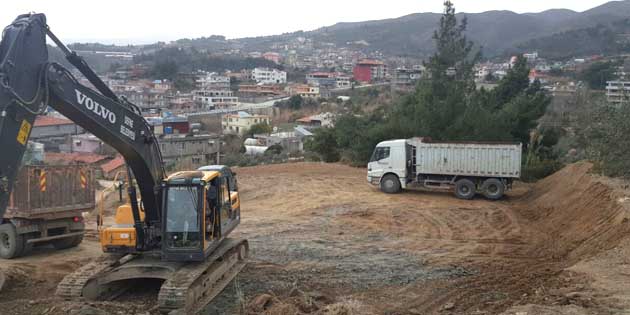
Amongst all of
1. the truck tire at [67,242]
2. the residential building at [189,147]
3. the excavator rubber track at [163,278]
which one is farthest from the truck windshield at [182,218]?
the residential building at [189,147]

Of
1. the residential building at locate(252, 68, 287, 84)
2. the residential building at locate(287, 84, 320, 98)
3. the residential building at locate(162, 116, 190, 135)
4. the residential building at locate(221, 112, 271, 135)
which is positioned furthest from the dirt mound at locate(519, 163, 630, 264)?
the residential building at locate(252, 68, 287, 84)

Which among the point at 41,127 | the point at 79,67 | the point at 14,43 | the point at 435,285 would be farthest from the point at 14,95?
the point at 41,127

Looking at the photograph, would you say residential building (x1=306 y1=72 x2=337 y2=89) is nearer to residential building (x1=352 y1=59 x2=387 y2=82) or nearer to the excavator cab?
residential building (x1=352 y1=59 x2=387 y2=82)

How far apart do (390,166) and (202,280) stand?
14.9m

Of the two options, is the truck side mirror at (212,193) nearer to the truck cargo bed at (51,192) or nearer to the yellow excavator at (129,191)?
the yellow excavator at (129,191)

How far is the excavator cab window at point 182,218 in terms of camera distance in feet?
31.8

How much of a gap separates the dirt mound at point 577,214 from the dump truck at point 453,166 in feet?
4.87

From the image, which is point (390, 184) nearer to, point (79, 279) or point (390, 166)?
point (390, 166)

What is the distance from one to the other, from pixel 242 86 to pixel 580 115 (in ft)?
353

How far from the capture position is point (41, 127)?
2438 inches

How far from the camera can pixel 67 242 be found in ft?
48.4

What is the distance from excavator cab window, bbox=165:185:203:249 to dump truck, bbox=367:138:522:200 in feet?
47.8

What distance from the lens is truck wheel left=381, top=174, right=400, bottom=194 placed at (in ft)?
78.1

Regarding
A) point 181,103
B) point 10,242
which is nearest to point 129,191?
point 10,242
